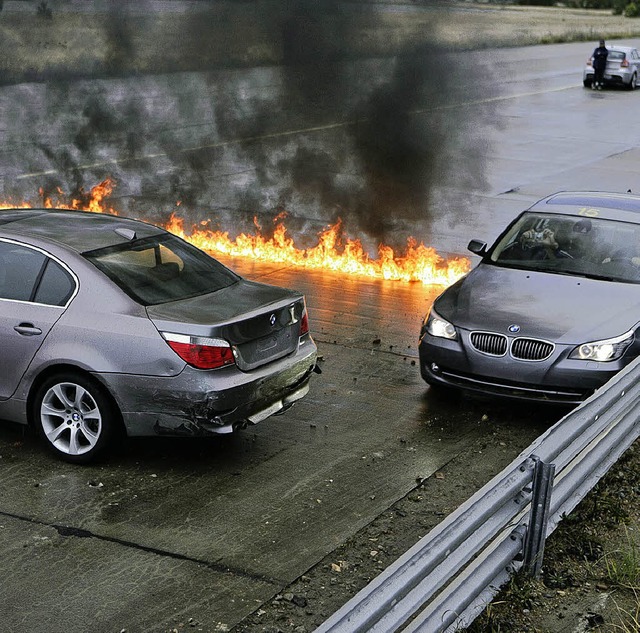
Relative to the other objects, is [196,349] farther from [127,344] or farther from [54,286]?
[54,286]

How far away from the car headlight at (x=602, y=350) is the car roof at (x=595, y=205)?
1.97 meters

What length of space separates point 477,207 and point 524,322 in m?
8.92

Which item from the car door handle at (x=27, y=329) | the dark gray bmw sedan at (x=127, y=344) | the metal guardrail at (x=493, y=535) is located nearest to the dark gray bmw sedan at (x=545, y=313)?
the metal guardrail at (x=493, y=535)

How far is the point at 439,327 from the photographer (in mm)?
8422

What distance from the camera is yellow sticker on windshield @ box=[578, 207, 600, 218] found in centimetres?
963

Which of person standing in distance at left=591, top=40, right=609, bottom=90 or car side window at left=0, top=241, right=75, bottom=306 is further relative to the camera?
person standing in distance at left=591, top=40, right=609, bottom=90

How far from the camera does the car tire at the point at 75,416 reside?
22.2 ft

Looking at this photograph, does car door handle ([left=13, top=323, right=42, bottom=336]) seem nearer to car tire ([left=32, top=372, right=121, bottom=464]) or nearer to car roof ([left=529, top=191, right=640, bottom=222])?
car tire ([left=32, top=372, right=121, bottom=464])

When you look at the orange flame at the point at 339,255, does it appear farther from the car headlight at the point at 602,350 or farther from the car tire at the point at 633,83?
the car tire at the point at 633,83

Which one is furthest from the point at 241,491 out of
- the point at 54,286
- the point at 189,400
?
the point at 54,286

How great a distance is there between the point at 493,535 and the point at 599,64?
3269 cm

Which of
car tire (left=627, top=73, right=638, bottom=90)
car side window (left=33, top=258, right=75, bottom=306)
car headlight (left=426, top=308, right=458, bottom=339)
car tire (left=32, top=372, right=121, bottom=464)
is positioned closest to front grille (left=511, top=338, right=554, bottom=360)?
car headlight (left=426, top=308, right=458, bottom=339)

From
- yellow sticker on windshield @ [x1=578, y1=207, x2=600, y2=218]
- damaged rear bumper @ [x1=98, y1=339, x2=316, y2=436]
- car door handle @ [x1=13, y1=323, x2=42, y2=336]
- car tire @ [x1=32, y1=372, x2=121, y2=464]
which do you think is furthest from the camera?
yellow sticker on windshield @ [x1=578, y1=207, x2=600, y2=218]

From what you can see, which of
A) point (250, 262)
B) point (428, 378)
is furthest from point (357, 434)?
point (250, 262)
